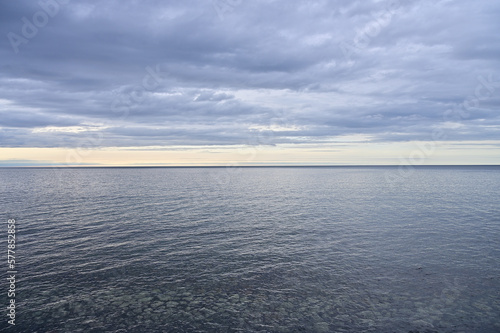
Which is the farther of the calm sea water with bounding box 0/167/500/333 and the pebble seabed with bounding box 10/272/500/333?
the calm sea water with bounding box 0/167/500/333

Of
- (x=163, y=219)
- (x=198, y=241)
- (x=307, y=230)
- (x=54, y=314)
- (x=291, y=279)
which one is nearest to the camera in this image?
(x=54, y=314)

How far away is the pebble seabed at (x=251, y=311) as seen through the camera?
19953 mm

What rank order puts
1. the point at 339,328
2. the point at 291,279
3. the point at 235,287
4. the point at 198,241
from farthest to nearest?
the point at 198,241 → the point at 291,279 → the point at 235,287 → the point at 339,328

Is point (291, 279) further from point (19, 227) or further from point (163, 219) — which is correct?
point (19, 227)

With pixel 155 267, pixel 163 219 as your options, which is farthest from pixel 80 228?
pixel 155 267

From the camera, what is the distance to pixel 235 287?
26.0m

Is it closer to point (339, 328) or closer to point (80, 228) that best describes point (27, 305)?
point (339, 328)

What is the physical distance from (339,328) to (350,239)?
23447 millimetres

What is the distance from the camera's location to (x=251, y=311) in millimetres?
22016

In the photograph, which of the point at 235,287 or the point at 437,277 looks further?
the point at 437,277

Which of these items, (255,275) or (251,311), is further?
(255,275)

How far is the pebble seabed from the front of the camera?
65.5 ft

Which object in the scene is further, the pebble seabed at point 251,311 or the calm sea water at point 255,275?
the calm sea water at point 255,275

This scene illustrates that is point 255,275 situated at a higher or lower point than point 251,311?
higher
